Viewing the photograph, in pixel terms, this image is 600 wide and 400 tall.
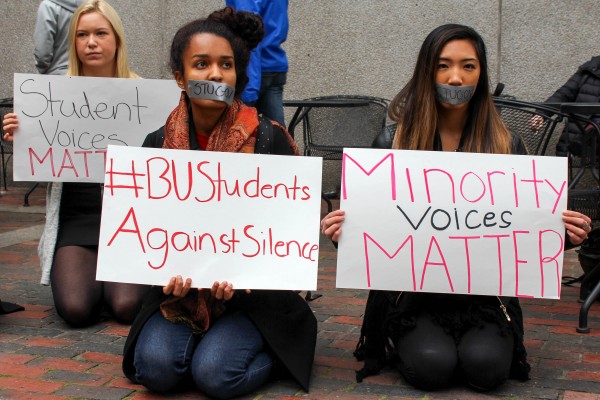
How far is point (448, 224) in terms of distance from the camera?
3320mm

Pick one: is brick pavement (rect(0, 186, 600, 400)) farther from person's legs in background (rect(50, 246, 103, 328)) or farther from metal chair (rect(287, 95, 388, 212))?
metal chair (rect(287, 95, 388, 212))

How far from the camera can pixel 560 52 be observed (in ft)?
23.0

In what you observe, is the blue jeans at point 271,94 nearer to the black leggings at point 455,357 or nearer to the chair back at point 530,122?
the chair back at point 530,122

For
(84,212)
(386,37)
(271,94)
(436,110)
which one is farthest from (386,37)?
(436,110)

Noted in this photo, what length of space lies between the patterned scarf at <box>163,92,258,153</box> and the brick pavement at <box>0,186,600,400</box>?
0.90 metres

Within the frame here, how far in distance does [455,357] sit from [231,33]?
1.46 m

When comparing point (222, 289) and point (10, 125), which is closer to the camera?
point (222, 289)

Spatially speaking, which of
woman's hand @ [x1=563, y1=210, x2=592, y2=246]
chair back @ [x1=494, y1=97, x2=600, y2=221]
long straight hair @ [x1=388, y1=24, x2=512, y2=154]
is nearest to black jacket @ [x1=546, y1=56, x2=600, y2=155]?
chair back @ [x1=494, y1=97, x2=600, y2=221]

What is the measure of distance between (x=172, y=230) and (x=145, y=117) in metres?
1.27

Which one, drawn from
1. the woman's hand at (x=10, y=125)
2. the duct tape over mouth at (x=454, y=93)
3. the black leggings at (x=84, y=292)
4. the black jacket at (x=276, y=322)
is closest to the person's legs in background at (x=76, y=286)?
the black leggings at (x=84, y=292)

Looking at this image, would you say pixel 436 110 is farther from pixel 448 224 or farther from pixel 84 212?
pixel 84 212

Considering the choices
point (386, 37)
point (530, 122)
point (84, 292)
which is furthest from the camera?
point (386, 37)

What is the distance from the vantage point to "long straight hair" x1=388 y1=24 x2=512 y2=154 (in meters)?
3.48

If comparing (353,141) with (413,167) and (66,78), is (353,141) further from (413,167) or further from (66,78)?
(413,167)
